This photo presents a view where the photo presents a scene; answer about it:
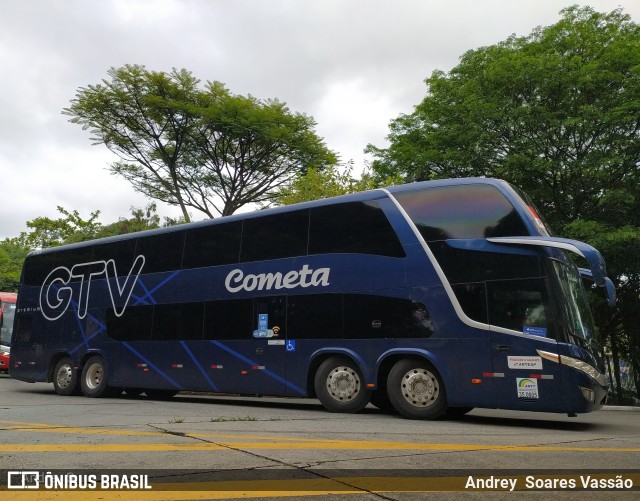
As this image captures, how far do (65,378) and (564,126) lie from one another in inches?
590

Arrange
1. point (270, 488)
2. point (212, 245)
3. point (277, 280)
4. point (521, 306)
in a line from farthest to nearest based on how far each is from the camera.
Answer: point (212, 245) → point (277, 280) → point (521, 306) → point (270, 488)

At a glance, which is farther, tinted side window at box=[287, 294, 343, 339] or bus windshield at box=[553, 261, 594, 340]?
tinted side window at box=[287, 294, 343, 339]

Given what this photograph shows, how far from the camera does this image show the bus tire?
599 inches

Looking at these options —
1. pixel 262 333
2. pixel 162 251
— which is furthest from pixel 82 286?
pixel 262 333

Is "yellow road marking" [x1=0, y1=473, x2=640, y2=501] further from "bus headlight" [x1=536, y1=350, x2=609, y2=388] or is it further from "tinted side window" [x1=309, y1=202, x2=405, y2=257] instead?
"tinted side window" [x1=309, y1=202, x2=405, y2=257]

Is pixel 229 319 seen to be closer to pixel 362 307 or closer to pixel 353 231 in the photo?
pixel 362 307

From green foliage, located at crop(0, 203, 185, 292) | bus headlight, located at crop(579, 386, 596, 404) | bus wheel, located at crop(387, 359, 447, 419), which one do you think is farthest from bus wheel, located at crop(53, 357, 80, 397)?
green foliage, located at crop(0, 203, 185, 292)

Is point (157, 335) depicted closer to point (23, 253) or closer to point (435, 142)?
point (435, 142)

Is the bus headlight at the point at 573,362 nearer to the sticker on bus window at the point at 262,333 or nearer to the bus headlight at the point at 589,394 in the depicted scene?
the bus headlight at the point at 589,394

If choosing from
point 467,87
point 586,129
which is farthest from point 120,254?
point 586,129

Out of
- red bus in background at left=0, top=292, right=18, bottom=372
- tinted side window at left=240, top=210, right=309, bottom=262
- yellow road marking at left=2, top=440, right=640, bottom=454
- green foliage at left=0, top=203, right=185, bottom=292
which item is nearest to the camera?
yellow road marking at left=2, top=440, right=640, bottom=454

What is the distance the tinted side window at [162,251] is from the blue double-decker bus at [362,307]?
4 cm

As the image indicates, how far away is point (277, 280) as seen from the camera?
12.3 m

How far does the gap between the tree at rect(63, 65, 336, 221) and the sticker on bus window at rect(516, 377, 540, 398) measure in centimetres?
1940
